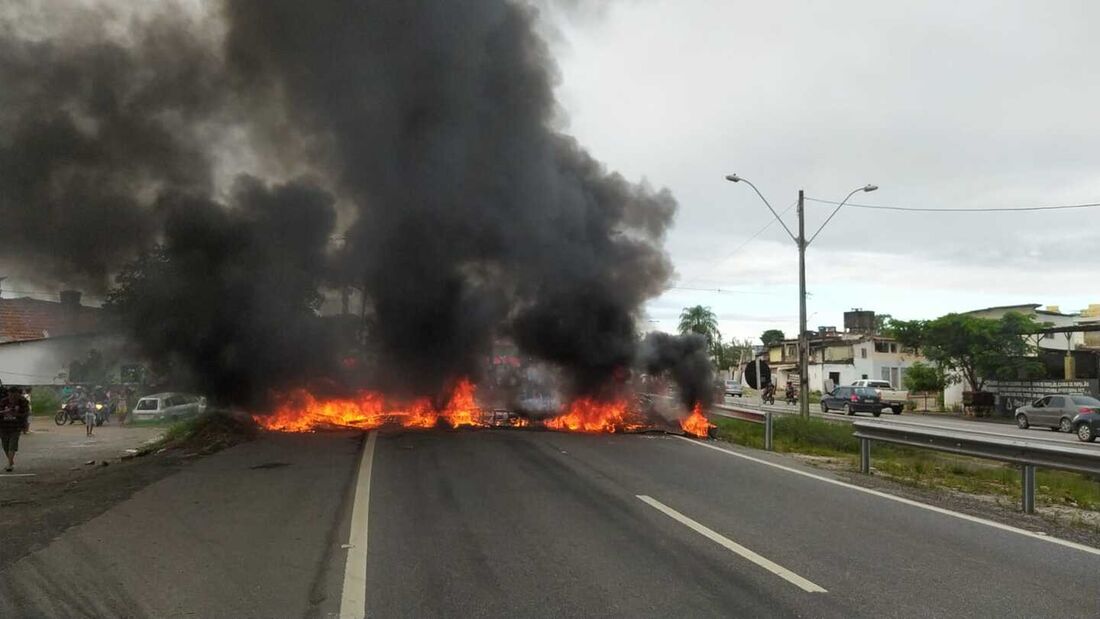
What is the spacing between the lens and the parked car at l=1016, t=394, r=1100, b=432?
26656mm

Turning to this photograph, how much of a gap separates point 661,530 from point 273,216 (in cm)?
1439

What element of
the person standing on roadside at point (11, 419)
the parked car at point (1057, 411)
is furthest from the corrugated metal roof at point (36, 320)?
the parked car at point (1057, 411)

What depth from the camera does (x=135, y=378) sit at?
38938mm

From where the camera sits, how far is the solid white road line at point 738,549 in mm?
5020

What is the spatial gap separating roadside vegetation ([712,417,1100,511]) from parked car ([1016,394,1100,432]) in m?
11.9

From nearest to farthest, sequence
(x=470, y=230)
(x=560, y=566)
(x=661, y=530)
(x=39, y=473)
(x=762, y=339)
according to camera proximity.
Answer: (x=560, y=566)
(x=661, y=530)
(x=39, y=473)
(x=470, y=230)
(x=762, y=339)

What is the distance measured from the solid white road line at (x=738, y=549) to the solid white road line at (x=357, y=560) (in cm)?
280

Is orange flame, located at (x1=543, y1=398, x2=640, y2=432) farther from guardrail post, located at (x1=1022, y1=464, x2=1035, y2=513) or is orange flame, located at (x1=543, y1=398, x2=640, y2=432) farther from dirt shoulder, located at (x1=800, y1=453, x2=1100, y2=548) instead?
guardrail post, located at (x1=1022, y1=464, x2=1035, y2=513)

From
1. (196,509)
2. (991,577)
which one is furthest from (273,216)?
(991,577)

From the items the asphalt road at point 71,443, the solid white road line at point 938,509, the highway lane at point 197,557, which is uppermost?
the highway lane at point 197,557

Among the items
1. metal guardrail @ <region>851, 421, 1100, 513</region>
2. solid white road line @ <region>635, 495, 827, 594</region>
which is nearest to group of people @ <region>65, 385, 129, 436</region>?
solid white road line @ <region>635, 495, 827, 594</region>

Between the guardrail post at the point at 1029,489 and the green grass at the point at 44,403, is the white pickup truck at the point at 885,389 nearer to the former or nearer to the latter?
the guardrail post at the point at 1029,489

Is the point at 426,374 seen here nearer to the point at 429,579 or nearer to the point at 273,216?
the point at 273,216

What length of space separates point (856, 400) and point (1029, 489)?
29.0 metres
